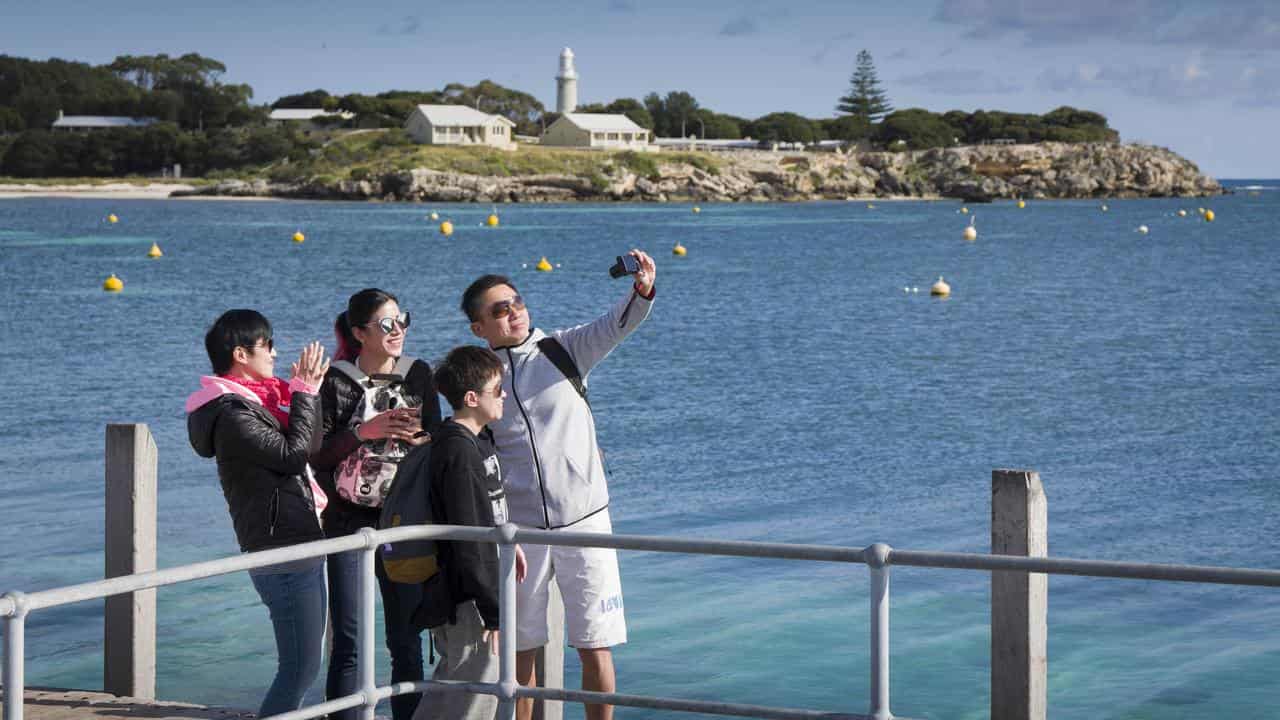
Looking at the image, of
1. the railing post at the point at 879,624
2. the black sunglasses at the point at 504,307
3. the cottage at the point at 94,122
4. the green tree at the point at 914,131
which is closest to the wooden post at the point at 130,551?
the black sunglasses at the point at 504,307

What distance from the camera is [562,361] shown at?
5492 millimetres

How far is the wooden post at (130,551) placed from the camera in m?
6.61

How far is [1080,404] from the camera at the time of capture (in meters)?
25.0

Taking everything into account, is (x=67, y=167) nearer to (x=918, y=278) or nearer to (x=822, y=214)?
(x=822, y=214)

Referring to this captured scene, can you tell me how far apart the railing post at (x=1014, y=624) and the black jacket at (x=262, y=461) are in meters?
2.47

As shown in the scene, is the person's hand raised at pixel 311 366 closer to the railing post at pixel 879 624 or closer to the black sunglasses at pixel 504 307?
the black sunglasses at pixel 504 307

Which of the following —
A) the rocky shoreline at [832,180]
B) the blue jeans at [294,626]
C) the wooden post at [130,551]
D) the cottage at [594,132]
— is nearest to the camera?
the blue jeans at [294,626]

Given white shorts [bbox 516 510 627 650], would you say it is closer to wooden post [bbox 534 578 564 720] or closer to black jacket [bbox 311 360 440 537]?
wooden post [bbox 534 578 564 720]

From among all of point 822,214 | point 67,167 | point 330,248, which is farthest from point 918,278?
point 67,167

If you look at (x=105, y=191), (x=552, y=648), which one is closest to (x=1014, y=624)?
(x=552, y=648)

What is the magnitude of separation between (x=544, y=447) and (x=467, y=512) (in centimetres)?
63

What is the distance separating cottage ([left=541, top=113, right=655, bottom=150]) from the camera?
6486 inches

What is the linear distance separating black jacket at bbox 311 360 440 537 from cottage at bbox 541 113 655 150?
16009 centimetres

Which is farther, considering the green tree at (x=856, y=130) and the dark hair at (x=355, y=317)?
the green tree at (x=856, y=130)
